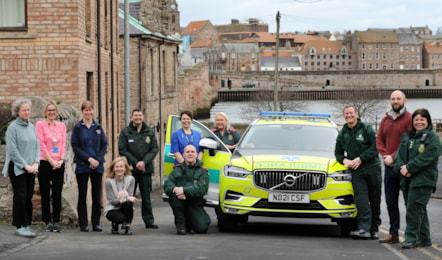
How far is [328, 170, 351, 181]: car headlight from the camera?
11.3m

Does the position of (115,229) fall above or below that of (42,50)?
below

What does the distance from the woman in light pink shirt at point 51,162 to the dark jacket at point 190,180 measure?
56.8 inches

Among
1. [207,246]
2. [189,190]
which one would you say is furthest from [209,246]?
[189,190]

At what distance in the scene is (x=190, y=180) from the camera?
37.9 feet

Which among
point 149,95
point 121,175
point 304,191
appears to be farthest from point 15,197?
point 149,95

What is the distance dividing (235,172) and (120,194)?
5.07 feet

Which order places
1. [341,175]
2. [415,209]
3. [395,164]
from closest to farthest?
[415,209], [395,164], [341,175]

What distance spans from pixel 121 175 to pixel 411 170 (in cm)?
385

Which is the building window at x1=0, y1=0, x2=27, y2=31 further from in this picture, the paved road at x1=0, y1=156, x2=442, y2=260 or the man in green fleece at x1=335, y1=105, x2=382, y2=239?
the man in green fleece at x1=335, y1=105, x2=382, y2=239

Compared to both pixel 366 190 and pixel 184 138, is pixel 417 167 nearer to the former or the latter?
pixel 366 190

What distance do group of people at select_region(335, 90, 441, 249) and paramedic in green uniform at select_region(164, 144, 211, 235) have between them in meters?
1.85

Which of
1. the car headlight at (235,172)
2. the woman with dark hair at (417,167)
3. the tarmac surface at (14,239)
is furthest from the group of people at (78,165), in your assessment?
the woman with dark hair at (417,167)

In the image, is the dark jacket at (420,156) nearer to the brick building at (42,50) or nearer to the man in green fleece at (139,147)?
the man in green fleece at (139,147)

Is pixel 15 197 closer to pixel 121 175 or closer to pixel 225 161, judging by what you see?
pixel 121 175
